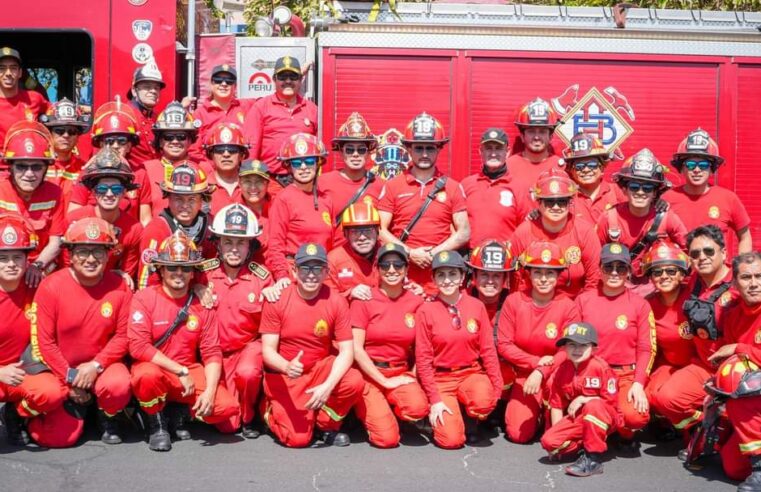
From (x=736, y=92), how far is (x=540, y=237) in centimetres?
236

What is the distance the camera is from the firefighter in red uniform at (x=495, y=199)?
21.7ft

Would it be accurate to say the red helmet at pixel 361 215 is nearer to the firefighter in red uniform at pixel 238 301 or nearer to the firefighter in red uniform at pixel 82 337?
the firefighter in red uniform at pixel 238 301

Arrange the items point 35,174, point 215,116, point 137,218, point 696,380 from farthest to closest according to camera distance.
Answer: point 215,116
point 137,218
point 35,174
point 696,380

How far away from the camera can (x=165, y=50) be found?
728 centimetres

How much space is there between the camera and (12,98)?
7008 mm

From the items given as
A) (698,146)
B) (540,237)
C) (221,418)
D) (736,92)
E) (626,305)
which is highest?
(736,92)

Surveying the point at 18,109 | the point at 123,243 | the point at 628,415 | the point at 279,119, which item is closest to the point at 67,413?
the point at 123,243

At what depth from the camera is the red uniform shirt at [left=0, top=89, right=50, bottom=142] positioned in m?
6.95

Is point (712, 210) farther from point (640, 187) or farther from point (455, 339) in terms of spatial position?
point (455, 339)

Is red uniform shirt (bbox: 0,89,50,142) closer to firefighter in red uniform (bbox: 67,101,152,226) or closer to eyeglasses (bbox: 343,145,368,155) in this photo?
firefighter in red uniform (bbox: 67,101,152,226)

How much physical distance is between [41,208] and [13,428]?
1.47 metres

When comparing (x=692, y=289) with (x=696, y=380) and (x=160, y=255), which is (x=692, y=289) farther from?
(x=160, y=255)

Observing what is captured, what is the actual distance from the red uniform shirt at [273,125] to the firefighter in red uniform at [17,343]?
1.99 metres

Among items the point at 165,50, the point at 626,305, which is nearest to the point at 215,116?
the point at 165,50
